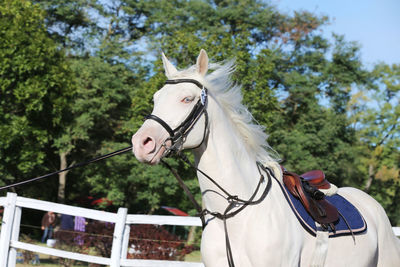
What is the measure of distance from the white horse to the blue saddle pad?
63mm

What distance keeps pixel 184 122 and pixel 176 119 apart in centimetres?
7

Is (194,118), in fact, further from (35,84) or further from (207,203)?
(35,84)

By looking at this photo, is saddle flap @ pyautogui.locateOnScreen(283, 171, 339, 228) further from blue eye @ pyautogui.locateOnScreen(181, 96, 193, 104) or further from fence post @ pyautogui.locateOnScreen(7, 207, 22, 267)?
fence post @ pyautogui.locateOnScreen(7, 207, 22, 267)

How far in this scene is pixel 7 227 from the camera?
7.57 m

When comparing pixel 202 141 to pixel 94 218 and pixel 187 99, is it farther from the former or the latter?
pixel 94 218

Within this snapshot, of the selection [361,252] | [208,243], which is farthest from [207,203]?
[361,252]

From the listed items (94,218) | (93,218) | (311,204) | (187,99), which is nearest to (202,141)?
(187,99)

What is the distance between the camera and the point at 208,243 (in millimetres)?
3838

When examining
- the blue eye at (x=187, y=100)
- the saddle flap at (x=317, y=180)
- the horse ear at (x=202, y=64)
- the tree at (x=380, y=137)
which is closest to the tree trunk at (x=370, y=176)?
the tree at (x=380, y=137)

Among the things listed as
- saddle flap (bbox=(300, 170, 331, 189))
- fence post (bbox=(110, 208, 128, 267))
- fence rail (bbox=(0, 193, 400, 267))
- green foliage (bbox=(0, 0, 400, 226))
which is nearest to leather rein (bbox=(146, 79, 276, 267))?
saddle flap (bbox=(300, 170, 331, 189))

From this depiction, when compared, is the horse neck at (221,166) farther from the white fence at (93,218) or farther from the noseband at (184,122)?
the white fence at (93,218)

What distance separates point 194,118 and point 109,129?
21.7 m

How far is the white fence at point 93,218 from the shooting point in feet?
22.8

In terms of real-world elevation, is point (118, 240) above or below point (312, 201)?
below
